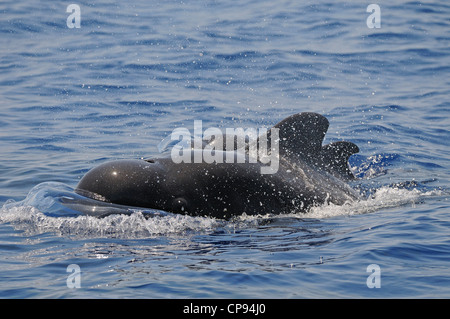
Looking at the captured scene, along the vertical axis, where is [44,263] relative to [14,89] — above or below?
below

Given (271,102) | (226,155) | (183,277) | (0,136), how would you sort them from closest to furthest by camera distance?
(183,277)
(226,155)
(0,136)
(271,102)

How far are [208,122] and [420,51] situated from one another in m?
10.6

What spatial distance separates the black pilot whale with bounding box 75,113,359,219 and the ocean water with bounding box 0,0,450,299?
0.70ft

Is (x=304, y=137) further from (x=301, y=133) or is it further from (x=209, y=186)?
(x=209, y=186)

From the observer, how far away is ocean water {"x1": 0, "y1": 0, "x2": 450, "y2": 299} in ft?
23.5

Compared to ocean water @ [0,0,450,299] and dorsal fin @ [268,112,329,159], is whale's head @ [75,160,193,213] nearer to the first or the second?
ocean water @ [0,0,450,299]

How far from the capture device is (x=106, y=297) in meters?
6.39

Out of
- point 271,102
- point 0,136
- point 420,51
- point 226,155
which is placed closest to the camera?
point 226,155

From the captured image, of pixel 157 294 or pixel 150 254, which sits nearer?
pixel 157 294

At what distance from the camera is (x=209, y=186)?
898cm

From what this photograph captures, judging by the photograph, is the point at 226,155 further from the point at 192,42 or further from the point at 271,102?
the point at 192,42

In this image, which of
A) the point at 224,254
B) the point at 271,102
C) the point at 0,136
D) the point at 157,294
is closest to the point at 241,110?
the point at 271,102

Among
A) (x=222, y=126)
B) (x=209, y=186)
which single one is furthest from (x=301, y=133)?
(x=222, y=126)

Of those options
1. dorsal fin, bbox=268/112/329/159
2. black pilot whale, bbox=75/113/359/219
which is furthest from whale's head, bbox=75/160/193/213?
dorsal fin, bbox=268/112/329/159
